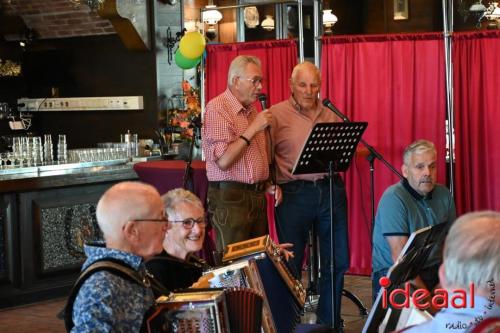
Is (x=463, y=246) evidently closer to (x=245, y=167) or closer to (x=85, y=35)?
(x=245, y=167)

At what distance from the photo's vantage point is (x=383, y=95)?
659 cm

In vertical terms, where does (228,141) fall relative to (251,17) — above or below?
below

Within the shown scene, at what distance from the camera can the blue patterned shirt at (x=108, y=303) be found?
2.44m

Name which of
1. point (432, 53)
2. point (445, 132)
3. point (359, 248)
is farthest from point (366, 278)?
point (432, 53)

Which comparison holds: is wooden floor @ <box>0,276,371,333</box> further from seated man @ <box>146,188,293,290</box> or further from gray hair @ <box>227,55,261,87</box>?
seated man @ <box>146,188,293,290</box>

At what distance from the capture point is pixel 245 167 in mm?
5066

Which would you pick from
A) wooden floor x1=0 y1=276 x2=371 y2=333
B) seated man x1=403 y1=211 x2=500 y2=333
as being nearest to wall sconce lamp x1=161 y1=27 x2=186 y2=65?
wooden floor x1=0 y1=276 x2=371 y2=333

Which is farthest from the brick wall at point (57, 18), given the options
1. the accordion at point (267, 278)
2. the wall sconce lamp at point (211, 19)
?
the accordion at point (267, 278)

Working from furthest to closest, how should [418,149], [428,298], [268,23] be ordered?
[268,23] < [418,149] < [428,298]

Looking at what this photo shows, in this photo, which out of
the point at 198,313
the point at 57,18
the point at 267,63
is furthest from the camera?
the point at 57,18

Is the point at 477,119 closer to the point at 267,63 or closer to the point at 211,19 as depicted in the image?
the point at 267,63

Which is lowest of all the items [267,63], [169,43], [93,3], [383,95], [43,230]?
[43,230]

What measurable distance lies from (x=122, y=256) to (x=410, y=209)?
2313 millimetres

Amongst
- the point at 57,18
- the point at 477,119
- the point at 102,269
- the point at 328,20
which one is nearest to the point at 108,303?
the point at 102,269
